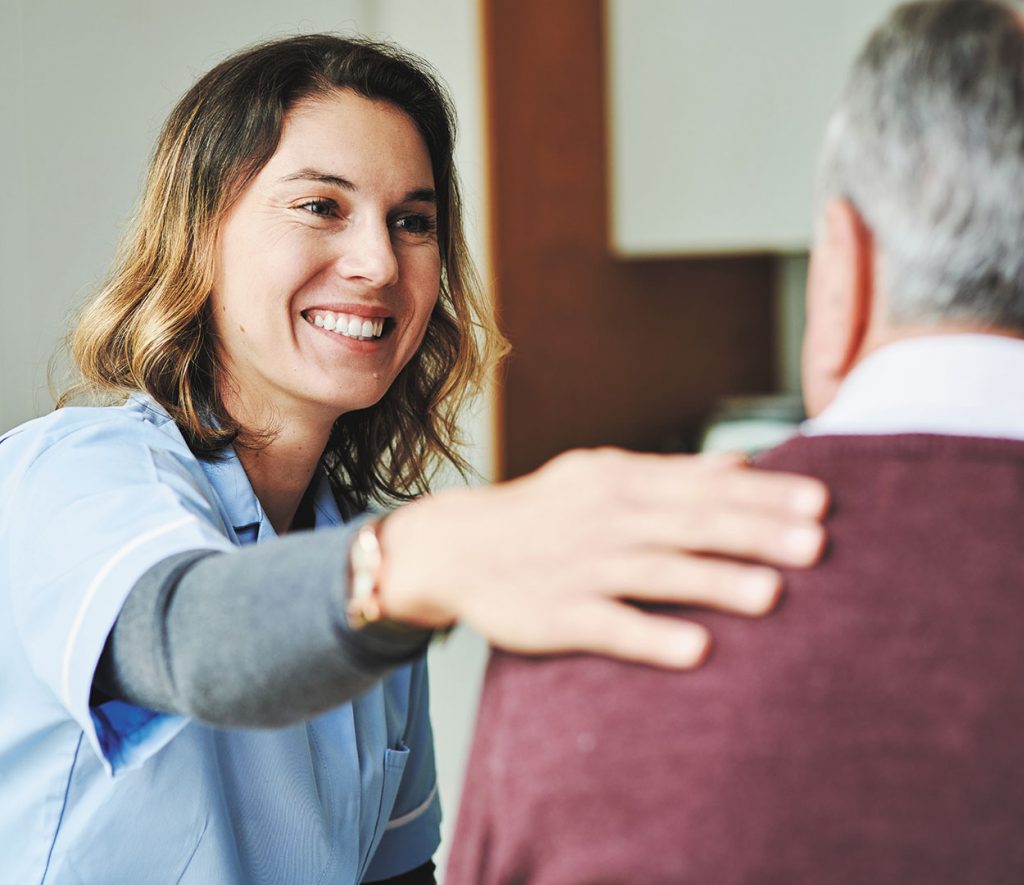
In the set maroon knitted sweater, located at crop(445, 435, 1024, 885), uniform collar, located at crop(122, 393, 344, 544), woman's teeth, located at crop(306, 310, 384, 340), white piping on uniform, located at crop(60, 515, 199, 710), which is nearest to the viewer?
maroon knitted sweater, located at crop(445, 435, 1024, 885)

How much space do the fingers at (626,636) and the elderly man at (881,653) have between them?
1 cm

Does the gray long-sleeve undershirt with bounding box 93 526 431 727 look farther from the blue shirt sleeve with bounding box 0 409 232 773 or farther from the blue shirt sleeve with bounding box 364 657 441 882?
the blue shirt sleeve with bounding box 364 657 441 882

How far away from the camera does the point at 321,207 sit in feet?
4.12

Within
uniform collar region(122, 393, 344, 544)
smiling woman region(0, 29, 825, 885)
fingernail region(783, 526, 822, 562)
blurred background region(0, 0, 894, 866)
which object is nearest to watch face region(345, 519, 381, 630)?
smiling woman region(0, 29, 825, 885)

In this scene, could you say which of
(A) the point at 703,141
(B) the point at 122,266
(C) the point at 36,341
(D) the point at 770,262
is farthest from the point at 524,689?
(D) the point at 770,262

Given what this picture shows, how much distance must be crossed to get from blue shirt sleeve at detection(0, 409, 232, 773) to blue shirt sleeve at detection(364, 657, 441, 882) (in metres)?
0.47

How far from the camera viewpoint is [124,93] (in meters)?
2.90

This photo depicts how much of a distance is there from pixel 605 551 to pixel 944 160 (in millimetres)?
260

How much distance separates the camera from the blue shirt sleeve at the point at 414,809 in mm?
1335

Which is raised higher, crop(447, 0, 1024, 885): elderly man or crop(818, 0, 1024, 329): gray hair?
crop(818, 0, 1024, 329): gray hair

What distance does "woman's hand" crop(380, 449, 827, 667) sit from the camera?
0.60m

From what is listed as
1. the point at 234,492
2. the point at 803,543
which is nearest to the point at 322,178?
the point at 234,492

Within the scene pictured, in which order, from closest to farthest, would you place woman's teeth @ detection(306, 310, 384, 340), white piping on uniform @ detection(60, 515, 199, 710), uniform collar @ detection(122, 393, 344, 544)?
white piping on uniform @ detection(60, 515, 199, 710) → uniform collar @ detection(122, 393, 344, 544) → woman's teeth @ detection(306, 310, 384, 340)

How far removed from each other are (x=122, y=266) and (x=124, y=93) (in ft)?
5.55
